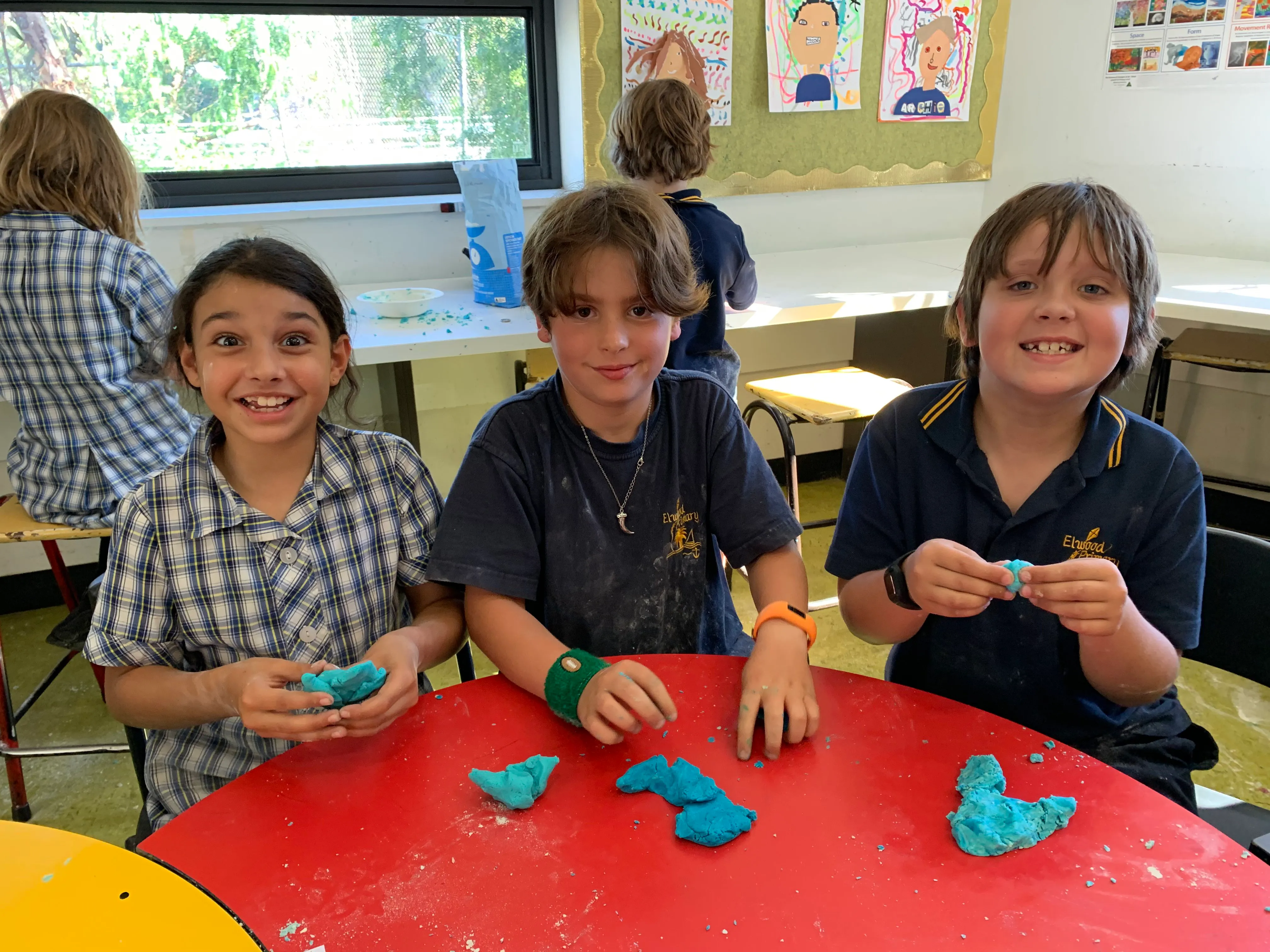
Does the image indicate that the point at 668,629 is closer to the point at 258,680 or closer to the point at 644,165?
the point at 258,680

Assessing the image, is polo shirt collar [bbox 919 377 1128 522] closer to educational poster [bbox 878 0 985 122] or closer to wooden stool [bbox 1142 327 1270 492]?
wooden stool [bbox 1142 327 1270 492]

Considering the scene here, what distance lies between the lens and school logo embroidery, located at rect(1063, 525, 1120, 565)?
45.6 inches

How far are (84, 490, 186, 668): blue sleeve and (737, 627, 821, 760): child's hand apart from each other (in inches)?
28.2

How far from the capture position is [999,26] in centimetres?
343

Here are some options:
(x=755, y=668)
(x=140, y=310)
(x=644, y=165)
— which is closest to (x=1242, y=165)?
(x=644, y=165)

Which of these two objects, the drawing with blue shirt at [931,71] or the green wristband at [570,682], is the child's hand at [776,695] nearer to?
the green wristband at [570,682]

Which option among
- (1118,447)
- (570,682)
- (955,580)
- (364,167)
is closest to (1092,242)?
(1118,447)

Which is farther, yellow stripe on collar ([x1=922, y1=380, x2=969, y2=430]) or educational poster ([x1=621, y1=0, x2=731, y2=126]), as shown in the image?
educational poster ([x1=621, y1=0, x2=731, y2=126])

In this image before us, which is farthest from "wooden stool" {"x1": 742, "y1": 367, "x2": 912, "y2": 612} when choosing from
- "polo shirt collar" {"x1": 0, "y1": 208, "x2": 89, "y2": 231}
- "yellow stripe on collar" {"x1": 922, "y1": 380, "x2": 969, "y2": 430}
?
"polo shirt collar" {"x1": 0, "y1": 208, "x2": 89, "y2": 231}

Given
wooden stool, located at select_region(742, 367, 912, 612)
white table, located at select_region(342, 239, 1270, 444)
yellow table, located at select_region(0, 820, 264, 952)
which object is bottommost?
wooden stool, located at select_region(742, 367, 912, 612)

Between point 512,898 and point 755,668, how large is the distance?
0.37 metres

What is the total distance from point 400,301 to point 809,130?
1685mm

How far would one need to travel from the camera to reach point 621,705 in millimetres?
901

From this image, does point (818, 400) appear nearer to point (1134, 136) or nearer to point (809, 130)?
point (809, 130)
